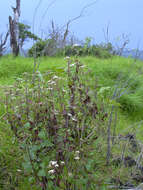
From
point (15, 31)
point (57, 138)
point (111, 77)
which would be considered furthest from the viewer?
point (15, 31)

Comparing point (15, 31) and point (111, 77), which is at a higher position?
point (15, 31)

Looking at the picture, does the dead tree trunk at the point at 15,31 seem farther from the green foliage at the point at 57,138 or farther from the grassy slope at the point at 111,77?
the green foliage at the point at 57,138

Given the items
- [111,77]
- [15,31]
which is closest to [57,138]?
[111,77]

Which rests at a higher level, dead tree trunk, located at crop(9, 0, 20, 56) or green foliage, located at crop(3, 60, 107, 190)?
dead tree trunk, located at crop(9, 0, 20, 56)

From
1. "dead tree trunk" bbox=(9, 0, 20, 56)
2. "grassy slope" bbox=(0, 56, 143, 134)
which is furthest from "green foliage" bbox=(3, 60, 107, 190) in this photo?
"dead tree trunk" bbox=(9, 0, 20, 56)

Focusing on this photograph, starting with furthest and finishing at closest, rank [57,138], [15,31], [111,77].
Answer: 1. [15,31]
2. [111,77]
3. [57,138]

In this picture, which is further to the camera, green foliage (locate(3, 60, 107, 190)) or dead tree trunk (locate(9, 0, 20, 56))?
dead tree trunk (locate(9, 0, 20, 56))

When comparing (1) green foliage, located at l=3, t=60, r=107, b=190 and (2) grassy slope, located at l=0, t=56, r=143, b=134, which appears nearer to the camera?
(1) green foliage, located at l=3, t=60, r=107, b=190

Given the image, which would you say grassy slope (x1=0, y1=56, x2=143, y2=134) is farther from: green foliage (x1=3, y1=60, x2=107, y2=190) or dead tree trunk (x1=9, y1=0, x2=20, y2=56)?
dead tree trunk (x1=9, y1=0, x2=20, y2=56)

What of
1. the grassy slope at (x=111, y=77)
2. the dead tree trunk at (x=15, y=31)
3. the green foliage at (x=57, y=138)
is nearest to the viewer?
the green foliage at (x=57, y=138)

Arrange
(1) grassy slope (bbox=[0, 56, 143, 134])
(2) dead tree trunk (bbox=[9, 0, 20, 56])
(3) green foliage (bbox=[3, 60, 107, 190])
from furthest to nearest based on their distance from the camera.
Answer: (2) dead tree trunk (bbox=[9, 0, 20, 56]) < (1) grassy slope (bbox=[0, 56, 143, 134]) < (3) green foliage (bbox=[3, 60, 107, 190])

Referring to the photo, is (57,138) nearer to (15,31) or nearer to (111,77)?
(111,77)

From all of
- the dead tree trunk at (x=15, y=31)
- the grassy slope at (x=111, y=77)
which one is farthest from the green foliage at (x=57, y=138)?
the dead tree trunk at (x=15, y=31)

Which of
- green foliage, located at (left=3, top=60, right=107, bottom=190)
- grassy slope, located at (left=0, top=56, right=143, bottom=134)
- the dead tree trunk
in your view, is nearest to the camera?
green foliage, located at (left=3, top=60, right=107, bottom=190)
